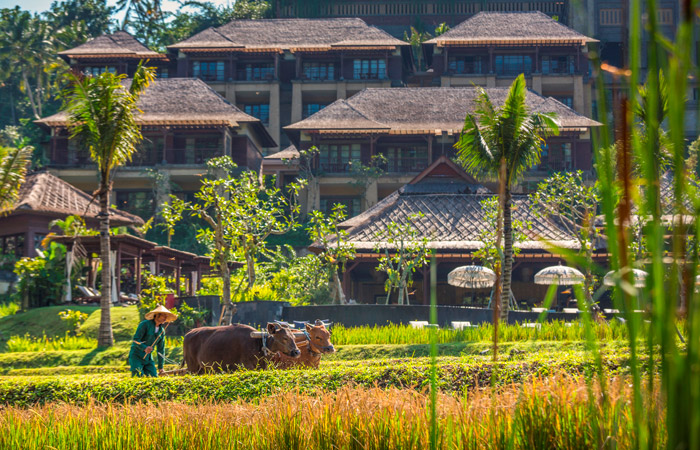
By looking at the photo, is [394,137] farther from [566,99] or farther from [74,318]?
[74,318]

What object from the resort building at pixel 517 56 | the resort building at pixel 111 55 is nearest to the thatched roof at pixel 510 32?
the resort building at pixel 517 56

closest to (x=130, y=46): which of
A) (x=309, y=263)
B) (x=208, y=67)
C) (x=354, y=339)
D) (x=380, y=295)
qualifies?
(x=208, y=67)

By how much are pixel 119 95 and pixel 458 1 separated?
44.4 metres

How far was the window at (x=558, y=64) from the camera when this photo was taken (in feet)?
166

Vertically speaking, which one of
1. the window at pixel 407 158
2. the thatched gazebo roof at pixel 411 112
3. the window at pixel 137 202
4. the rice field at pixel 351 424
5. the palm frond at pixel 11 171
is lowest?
the rice field at pixel 351 424

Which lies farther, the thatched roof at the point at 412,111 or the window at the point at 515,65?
the window at the point at 515,65

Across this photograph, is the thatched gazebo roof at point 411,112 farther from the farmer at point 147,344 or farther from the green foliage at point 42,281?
the farmer at point 147,344

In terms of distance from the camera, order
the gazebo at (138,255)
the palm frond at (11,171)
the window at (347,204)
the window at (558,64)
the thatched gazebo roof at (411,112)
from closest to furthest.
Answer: the palm frond at (11,171)
the gazebo at (138,255)
the thatched gazebo roof at (411,112)
the window at (347,204)
the window at (558,64)

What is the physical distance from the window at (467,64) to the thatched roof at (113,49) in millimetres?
17704

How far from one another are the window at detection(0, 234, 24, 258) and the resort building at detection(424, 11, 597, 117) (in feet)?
91.1

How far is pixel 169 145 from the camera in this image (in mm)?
44281

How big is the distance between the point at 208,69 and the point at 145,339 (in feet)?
138

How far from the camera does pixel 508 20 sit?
51750 mm

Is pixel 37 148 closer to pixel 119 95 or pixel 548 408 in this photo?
pixel 119 95
